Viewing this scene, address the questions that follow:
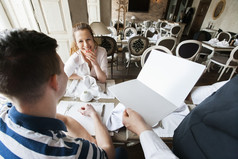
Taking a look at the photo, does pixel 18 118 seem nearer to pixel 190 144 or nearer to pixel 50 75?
pixel 50 75

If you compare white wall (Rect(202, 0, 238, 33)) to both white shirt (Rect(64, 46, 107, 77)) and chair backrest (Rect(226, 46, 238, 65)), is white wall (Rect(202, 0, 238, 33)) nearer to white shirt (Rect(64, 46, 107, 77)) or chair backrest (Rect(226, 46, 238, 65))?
chair backrest (Rect(226, 46, 238, 65))

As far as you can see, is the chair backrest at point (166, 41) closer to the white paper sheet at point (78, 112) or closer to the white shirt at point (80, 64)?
the white shirt at point (80, 64)

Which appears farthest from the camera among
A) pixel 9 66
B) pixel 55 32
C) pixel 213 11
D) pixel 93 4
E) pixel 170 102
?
pixel 213 11

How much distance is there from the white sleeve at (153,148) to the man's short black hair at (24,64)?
1.43 ft

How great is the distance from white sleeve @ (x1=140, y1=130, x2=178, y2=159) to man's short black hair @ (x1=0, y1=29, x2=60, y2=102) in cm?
44

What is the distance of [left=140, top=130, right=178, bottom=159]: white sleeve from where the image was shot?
0.38 meters

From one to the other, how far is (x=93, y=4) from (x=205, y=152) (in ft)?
16.9

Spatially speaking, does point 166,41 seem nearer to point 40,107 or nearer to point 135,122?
point 135,122

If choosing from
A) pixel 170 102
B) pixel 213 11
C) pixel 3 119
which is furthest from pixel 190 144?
pixel 213 11

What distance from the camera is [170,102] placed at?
584 mm

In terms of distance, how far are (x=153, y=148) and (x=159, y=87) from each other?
36 cm

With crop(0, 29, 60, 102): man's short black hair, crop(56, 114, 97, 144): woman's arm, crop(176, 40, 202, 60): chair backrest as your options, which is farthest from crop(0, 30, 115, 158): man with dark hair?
crop(176, 40, 202, 60): chair backrest

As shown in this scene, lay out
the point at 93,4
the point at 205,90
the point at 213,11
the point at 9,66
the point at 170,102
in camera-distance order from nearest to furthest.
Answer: the point at 9,66
the point at 170,102
the point at 205,90
the point at 93,4
the point at 213,11

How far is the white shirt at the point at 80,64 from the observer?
1.12 m
